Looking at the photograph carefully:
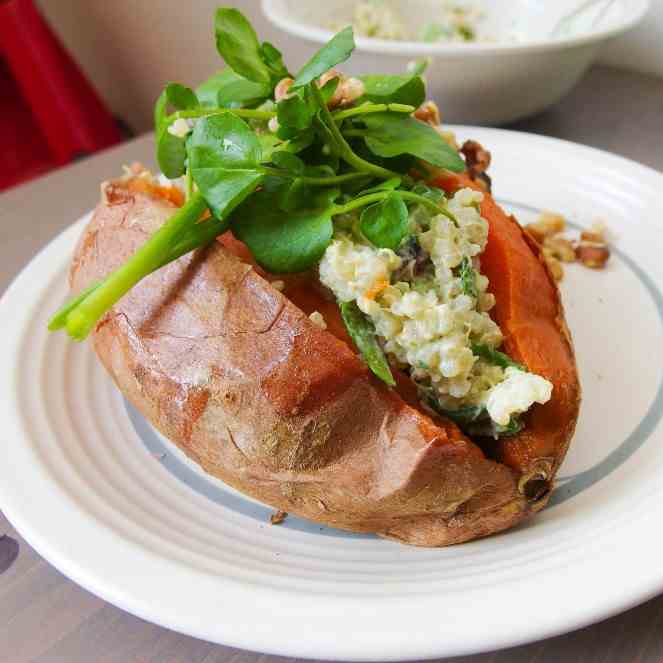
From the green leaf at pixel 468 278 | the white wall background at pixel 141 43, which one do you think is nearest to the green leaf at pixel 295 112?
the green leaf at pixel 468 278

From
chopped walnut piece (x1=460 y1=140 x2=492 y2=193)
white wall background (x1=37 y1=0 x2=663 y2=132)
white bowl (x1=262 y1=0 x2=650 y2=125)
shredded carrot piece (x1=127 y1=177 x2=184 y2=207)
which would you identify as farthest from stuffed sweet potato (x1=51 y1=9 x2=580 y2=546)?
white wall background (x1=37 y1=0 x2=663 y2=132)

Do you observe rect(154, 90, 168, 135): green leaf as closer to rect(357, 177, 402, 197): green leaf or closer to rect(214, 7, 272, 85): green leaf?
rect(214, 7, 272, 85): green leaf

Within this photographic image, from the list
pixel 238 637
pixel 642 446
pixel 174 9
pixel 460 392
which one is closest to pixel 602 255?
pixel 642 446

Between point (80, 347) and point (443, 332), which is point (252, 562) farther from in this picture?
point (80, 347)

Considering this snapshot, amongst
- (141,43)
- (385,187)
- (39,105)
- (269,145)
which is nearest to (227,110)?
(269,145)

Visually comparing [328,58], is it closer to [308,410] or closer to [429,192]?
[429,192]
